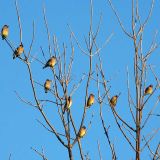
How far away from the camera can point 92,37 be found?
5359mm

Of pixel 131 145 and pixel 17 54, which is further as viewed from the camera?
pixel 17 54

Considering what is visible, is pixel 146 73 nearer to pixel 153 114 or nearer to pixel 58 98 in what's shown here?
pixel 153 114

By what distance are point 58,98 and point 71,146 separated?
1.78ft

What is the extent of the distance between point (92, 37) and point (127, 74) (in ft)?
1.66

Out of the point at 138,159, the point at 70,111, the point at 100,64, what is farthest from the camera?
the point at 100,64

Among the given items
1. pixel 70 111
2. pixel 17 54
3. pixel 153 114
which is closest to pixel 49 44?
pixel 17 54

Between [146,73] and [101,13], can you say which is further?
[101,13]

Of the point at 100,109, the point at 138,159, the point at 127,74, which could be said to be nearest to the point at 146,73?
the point at 127,74

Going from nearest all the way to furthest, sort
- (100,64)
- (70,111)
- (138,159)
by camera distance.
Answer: (138,159) → (70,111) → (100,64)

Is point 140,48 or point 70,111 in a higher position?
point 140,48

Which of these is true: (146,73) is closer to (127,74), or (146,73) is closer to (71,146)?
(127,74)

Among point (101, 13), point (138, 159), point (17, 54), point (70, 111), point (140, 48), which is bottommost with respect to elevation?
point (138, 159)

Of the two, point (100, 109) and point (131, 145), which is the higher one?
point (100, 109)

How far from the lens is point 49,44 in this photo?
5336 mm
